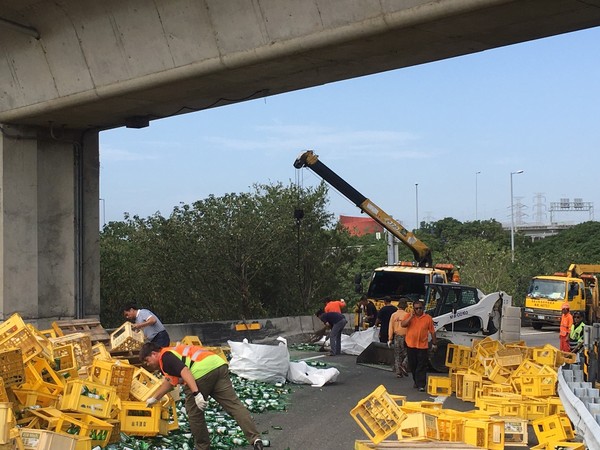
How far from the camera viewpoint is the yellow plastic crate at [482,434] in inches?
382

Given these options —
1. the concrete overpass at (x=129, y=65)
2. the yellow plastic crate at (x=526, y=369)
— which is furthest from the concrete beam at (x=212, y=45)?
the yellow plastic crate at (x=526, y=369)

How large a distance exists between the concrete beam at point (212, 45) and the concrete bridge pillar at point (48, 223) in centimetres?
87

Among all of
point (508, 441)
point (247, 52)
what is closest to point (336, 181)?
point (247, 52)

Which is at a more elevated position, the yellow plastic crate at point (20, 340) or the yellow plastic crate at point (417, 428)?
the yellow plastic crate at point (20, 340)

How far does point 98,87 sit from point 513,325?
47.2ft

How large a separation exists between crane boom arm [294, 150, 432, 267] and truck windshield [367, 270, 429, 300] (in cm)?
316

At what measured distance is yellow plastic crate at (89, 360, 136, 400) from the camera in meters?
10.8

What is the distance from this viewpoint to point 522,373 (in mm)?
14219

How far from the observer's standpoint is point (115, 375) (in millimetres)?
10922

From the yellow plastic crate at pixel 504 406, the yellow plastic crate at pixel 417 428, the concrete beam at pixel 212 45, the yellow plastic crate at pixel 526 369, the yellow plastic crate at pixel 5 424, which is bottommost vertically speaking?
the yellow plastic crate at pixel 504 406

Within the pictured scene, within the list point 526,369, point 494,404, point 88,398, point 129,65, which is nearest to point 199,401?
point 88,398

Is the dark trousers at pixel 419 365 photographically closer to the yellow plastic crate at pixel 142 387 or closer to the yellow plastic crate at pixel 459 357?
the yellow plastic crate at pixel 459 357

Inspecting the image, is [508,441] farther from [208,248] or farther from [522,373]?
[208,248]

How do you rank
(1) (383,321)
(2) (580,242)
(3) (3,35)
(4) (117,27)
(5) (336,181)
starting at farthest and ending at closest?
(2) (580,242) < (5) (336,181) < (1) (383,321) < (3) (3,35) < (4) (117,27)
